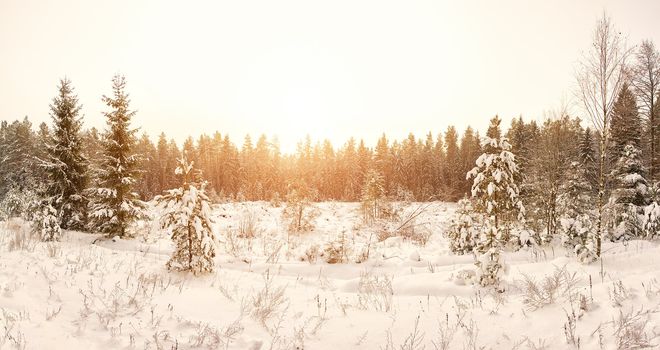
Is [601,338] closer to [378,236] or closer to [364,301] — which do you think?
[364,301]

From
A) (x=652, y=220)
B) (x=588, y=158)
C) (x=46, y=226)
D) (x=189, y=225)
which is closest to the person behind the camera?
(x=189, y=225)

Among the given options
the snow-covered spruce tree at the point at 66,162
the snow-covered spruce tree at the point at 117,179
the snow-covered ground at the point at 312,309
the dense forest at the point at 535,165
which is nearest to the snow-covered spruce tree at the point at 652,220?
the dense forest at the point at 535,165

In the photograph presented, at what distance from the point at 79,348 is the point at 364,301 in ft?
13.9

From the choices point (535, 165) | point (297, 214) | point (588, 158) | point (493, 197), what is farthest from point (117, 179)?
point (588, 158)

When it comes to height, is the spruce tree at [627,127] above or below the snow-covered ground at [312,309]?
above

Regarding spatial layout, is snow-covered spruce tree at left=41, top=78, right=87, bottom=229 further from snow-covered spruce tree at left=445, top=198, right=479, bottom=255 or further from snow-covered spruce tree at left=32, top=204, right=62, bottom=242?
snow-covered spruce tree at left=445, top=198, right=479, bottom=255

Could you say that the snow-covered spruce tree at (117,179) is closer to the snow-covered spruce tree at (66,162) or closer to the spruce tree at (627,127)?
the snow-covered spruce tree at (66,162)

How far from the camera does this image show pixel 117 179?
44.8 feet

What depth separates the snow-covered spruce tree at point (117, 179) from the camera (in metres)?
13.5

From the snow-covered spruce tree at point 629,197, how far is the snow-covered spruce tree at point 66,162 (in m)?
24.1

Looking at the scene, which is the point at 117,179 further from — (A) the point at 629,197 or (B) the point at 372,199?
(A) the point at 629,197

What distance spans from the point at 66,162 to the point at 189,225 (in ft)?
35.6

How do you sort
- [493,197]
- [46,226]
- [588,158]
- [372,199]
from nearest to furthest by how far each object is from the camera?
1. [493,197]
2. [46,226]
3. [588,158]
4. [372,199]

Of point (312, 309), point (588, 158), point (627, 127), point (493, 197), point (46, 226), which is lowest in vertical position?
point (312, 309)
